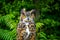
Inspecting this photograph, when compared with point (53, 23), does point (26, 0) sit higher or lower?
higher

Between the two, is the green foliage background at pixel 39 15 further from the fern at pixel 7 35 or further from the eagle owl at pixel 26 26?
the eagle owl at pixel 26 26

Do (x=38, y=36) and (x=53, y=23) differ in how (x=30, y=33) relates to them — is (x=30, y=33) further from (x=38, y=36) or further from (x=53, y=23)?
(x=53, y=23)

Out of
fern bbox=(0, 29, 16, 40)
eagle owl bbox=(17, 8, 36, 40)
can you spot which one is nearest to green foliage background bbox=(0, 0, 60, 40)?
fern bbox=(0, 29, 16, 40)

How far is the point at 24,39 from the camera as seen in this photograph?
4641 mm

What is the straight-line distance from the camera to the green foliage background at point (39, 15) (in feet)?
21.5

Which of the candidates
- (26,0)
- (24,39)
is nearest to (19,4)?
(26,0)

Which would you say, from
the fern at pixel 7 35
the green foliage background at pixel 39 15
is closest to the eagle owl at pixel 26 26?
the fern at pixel 7 35

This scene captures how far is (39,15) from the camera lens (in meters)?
7.28

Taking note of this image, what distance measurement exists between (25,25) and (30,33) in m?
0.19

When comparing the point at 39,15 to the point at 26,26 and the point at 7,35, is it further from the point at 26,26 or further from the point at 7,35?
the point at 26,26

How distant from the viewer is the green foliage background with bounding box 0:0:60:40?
258 inches

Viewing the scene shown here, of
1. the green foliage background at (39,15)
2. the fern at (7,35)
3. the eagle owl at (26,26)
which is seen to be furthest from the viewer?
the green foliage background at (39,15)

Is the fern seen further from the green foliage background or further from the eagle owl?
the eagle owl

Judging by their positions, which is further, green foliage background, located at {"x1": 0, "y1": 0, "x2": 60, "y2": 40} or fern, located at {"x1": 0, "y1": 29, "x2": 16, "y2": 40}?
green foliage background, located at {"x1": 0, "y1": 0, "x2": 60, "y2": 40}
